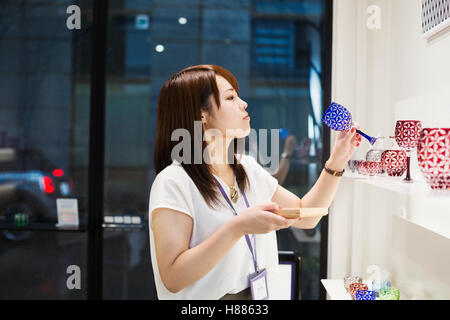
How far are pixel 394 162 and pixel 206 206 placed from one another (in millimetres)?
841

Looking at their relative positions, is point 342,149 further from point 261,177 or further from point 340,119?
point 261,177

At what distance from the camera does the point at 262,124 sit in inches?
106

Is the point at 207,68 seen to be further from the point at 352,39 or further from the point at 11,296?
the point at 11,296

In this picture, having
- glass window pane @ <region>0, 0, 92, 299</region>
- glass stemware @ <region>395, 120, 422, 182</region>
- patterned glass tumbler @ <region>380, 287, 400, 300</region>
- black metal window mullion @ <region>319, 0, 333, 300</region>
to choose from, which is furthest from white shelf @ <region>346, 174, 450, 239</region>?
glass window pane @ <region>0, 0, 92, 299</region>

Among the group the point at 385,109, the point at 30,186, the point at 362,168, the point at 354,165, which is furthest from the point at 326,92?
the point at 30,186

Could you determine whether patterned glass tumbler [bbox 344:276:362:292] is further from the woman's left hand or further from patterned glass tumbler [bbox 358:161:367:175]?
the woman's left hand

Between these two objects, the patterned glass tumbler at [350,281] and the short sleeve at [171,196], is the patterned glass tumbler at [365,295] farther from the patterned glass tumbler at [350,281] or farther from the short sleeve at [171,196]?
the short sleeve at [171,196]

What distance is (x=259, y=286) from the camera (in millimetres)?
1269

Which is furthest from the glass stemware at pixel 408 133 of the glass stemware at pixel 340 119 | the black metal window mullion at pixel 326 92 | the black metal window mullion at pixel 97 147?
the black metal window mullion at pixel 97 147

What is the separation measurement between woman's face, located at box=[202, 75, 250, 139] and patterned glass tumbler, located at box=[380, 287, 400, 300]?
107 cm

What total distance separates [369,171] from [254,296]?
0.84 meters

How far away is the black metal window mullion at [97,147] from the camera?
265 cm

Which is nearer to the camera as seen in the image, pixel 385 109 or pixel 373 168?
pixel 373 168
